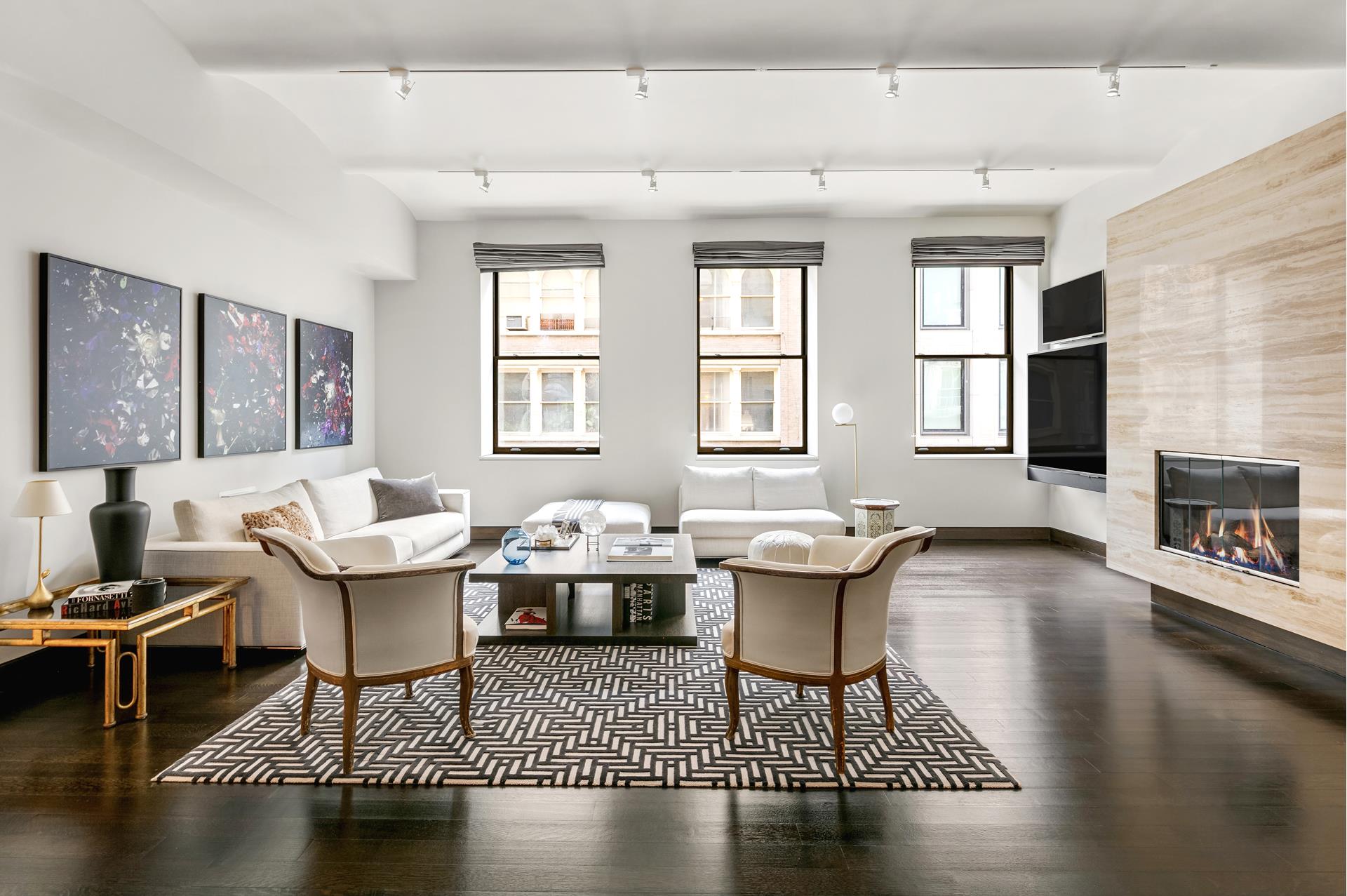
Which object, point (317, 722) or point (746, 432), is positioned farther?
point (746, 432)

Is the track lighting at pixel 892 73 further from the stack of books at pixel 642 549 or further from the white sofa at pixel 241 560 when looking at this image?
the white sofa at pixel 241 560

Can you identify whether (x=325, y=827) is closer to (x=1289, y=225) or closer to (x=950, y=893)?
(x=950, y=893)

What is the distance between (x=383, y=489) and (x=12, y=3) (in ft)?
12.7

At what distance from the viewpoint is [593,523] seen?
438 cm

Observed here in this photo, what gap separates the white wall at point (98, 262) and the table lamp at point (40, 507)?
9.3 inches

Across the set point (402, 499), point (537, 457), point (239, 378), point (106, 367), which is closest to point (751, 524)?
point (537, 457)

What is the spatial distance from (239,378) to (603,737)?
3.76 metres

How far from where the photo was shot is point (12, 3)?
8.66ft

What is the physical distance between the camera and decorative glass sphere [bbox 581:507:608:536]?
4.36 meters

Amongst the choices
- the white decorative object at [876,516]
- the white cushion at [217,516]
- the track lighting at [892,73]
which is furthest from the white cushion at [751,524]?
the track lighting at [892,73]

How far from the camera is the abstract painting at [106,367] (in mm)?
3350

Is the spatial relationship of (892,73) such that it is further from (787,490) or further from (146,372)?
(146,372)

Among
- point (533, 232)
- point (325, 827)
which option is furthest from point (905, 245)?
point (325, 827)

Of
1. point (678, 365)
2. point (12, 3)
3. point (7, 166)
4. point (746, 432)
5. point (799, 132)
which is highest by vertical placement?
point (799, 132)
